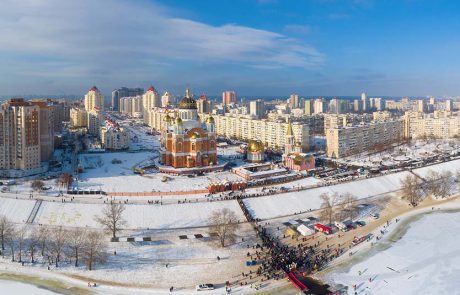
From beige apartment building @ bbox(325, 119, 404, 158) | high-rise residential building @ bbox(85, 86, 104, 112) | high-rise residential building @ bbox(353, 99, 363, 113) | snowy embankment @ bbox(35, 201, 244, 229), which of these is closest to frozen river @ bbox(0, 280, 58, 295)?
snowy embankment @ bbox(35, 201, 244, 229)

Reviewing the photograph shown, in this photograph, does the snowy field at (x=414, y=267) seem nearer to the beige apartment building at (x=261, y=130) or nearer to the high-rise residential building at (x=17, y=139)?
the beige apartment building at (x=261, y=130)

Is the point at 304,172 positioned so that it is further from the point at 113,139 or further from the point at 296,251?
the point at 113,139

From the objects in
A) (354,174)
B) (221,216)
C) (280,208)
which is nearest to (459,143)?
(354,174)

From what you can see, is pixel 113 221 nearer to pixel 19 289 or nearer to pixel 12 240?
pixel 12 240

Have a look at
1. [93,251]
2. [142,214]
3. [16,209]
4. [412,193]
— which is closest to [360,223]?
[412,193]

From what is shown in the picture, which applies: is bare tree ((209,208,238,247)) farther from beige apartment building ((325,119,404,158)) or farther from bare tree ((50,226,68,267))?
beige apartment building ((325,119,404,158))

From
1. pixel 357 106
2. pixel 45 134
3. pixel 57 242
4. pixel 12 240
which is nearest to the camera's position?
pixel 57 242
